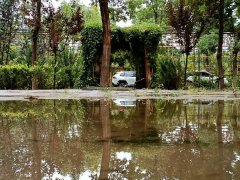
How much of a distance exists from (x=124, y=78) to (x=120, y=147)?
25427 mm

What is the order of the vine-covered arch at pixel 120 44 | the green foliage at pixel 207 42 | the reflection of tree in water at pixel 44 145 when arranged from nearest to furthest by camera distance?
1. the reflection of tree in water at pixel 44 145
2. the vine-covered arch at pixel 120 44
3. the green foliage at pixel 207 42

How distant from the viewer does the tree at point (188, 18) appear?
1950 centimetres

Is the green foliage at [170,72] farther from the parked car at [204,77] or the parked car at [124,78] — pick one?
the parked car at [124,78]

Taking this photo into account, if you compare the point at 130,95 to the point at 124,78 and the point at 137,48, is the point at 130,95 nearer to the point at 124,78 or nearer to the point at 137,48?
the point at 137,48

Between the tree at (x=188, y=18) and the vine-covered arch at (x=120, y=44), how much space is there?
176cm

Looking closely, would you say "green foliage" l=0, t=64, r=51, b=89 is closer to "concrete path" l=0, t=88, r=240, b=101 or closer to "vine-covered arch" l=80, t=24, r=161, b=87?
"vine-covered arch" l=80, t=24, r=161, b=87

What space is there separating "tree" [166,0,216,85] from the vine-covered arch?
176 cm

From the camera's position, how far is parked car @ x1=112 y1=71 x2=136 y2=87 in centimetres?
2983

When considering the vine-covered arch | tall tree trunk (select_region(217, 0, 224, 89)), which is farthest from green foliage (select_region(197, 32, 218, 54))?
the vine-covered arch

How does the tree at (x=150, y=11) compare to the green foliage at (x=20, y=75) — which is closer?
the green foliage at (x=20, y=75)

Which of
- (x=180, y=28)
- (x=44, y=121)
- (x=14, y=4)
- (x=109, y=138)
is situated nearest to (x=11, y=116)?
(x=44, y=121)

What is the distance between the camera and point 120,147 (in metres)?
4.52

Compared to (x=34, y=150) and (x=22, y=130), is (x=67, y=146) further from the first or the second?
(x=22, y=130)

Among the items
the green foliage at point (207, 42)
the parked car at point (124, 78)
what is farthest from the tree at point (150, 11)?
the green foliage at point (207, 42)
